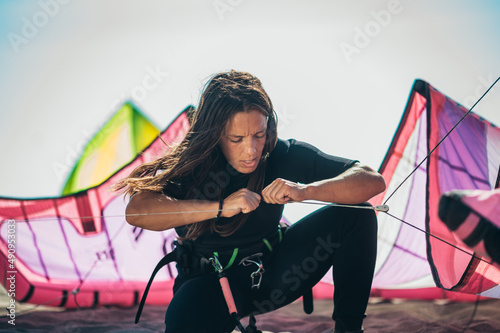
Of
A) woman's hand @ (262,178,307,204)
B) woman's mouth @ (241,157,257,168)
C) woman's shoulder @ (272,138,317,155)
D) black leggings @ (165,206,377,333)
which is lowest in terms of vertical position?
black leggings @ (165,206,377,333)

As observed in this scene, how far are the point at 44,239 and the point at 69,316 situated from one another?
0.44 m

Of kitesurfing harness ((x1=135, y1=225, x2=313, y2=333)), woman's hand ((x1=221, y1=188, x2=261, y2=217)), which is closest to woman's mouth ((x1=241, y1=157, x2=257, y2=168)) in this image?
woman's hand ((x1=221, y1=188, x2=261, y2=217))

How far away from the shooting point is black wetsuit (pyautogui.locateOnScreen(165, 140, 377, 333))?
1.39 m

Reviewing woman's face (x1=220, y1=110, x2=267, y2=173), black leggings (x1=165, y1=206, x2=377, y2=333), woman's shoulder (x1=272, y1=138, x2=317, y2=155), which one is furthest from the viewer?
woman's shoulder (x1=272, y1=138, x2=317, y2=155)

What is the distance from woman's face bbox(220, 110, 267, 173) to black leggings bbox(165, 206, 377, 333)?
29 centimetres

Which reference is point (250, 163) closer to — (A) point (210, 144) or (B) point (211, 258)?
(A) point (210, 144)

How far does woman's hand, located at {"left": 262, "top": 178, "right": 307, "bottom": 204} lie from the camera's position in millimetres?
1399

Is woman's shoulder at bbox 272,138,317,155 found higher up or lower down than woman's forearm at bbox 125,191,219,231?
higher up

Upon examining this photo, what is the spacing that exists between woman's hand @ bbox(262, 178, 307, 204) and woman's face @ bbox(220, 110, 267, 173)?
125mm

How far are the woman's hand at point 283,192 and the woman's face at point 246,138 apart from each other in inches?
4.9

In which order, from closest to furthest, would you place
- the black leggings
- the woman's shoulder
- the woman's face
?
the black leggings
the woman's face
the woman's shoulder

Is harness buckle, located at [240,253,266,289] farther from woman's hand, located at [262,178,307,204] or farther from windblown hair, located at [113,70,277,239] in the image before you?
woman's hand, located at [262,178,307,204]

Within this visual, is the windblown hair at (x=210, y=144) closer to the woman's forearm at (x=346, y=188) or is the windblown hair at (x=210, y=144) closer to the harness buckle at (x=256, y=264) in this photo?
the harness buckle at (x=256, y=264)

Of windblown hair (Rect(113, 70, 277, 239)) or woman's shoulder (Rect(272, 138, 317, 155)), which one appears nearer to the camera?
windblown hair (Rect(113, 70, 277, 239))
